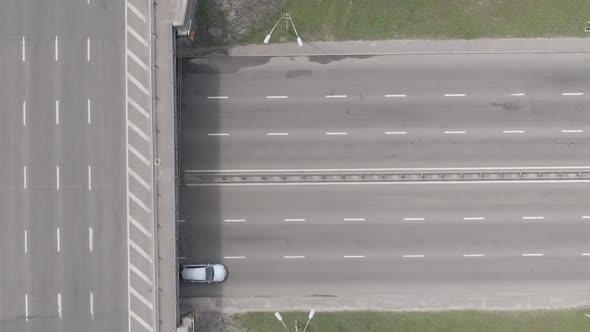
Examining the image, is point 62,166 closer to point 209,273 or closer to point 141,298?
point 141,298

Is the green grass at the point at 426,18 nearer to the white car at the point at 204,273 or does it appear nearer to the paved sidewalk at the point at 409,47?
the paved sidewalk at the point at 409,47

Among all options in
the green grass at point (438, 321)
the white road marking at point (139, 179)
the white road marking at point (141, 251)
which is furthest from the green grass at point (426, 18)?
the green grass at point (438, 321)

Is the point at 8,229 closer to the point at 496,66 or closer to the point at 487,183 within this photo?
the point at 487,183

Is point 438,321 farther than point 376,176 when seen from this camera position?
No

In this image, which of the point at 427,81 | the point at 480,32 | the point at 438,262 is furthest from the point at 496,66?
the point at 438,262

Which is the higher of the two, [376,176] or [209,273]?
[376,176]

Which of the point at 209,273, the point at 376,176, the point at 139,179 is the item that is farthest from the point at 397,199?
the point at 139,179
